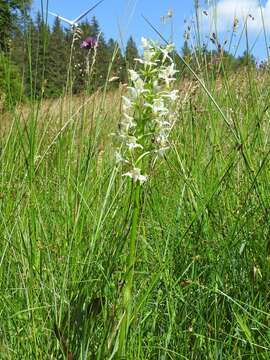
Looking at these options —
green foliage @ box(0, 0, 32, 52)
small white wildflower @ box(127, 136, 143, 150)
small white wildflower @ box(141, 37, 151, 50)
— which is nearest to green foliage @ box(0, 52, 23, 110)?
green foliage @ box(0, 0, 32, 52)

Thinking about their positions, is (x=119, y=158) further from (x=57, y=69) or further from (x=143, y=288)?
(x=57, y=69)

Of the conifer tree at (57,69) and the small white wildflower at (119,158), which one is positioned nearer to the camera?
the small white wildflower at (119,158)

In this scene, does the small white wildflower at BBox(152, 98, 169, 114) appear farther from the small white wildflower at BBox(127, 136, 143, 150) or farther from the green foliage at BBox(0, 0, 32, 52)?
the green foliage at BBox(0, 0, 32, 52)

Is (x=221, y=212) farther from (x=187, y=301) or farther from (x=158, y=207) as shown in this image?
(x=187, y=301)

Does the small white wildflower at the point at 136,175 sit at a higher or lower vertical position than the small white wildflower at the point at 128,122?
lower

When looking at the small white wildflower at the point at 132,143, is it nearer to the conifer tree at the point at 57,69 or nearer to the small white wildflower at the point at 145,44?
the small white wildflower at the point at 145,44

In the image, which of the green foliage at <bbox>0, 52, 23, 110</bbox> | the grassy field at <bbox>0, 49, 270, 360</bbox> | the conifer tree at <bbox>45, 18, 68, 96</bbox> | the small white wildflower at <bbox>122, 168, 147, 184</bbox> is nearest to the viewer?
the small white wildflower at <bbox>122, 168, 147, 184</bbox>

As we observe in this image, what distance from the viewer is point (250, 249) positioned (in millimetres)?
1655

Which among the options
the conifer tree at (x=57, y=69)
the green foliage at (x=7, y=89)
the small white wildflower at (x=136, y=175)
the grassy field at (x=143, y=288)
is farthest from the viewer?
the conifer tree at (x=57, y=69)

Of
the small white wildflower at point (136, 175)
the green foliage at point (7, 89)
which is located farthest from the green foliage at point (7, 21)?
the small white wildflower at point (136, 175)

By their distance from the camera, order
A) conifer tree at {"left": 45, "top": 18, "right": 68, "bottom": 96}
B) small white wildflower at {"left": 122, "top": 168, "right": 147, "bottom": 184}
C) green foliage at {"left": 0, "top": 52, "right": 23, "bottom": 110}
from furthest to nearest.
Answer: conifer tree at {"left": 45, "top": 18, "right": 68, "bottom": 96}
green foliage at {"left": 0, "top": 52, "right": 23, "bottom": 110}
small white wildflower at {"left": 122, "top": 168, "right": 147, "bottom": 184}

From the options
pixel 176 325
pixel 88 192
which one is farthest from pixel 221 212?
pixel 176 325

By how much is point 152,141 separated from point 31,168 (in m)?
0.51

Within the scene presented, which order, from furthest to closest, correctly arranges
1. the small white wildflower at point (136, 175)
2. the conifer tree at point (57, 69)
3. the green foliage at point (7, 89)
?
the conifer tree at point (57, 69) < the green foliage at point (7, 89) < the small white wildflower at point (136, 175)
